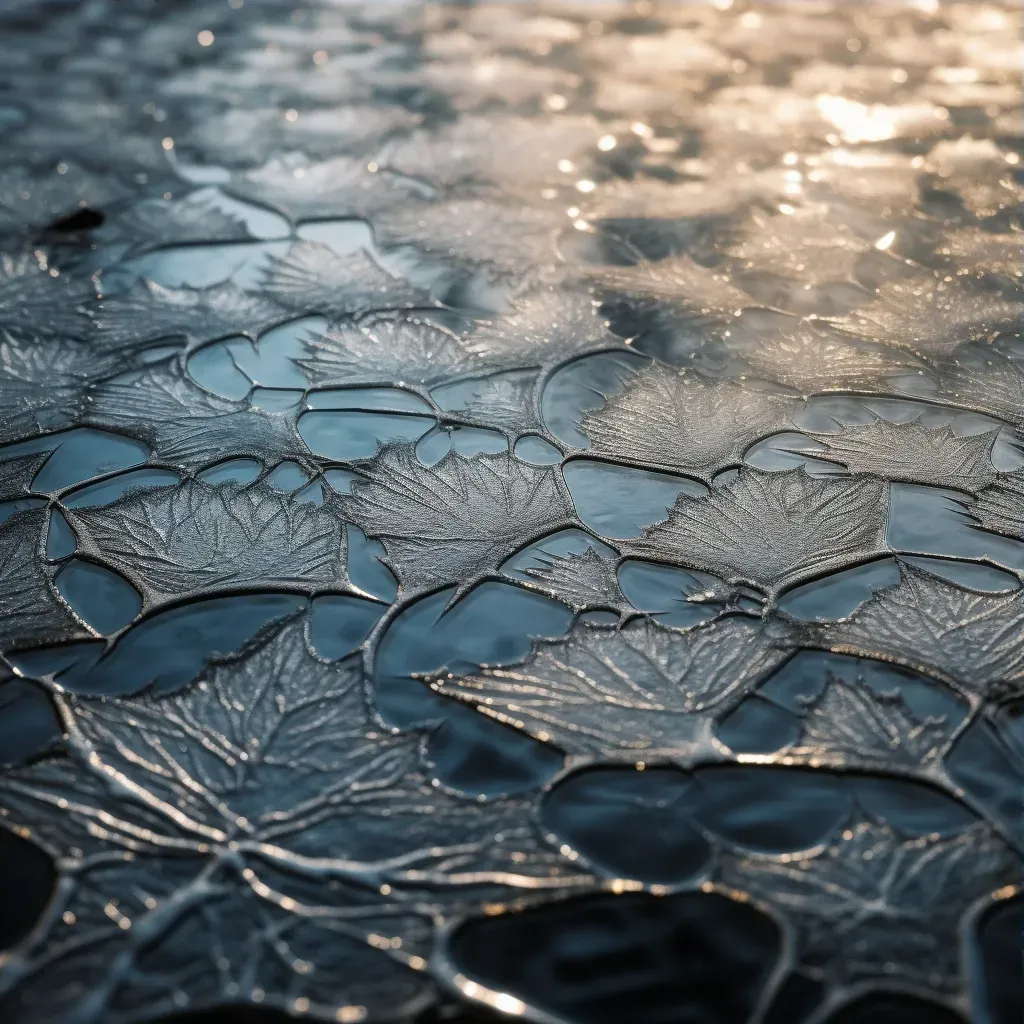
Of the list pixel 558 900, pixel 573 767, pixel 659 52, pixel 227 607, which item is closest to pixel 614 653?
pixel 573 767

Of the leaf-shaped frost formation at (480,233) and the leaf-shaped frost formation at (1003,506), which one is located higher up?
the leaf-shaped frost formation at (480,233)

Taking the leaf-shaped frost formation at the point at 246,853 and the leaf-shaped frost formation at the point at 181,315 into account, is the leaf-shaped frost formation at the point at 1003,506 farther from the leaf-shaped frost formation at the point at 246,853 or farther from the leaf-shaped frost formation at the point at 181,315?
the leaf-shaped frost formation at the point at 181,315

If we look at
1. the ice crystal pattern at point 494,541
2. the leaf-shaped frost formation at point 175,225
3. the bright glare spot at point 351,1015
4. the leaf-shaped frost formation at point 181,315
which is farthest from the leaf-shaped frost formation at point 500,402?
the bright glare spot at point 351,1015

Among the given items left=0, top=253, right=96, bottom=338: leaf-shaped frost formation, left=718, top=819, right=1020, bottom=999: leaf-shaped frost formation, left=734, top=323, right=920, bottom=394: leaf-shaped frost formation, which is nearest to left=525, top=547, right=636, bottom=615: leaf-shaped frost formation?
left=718, top=819, right=1020, bottom=999: leaf-shaped frost formation

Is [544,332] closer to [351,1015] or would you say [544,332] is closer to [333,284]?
[333,284]

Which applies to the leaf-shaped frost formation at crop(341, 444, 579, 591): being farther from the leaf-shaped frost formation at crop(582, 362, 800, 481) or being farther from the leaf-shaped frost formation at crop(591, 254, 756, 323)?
the leaf-shaped frost formation at crop(591, 254, 756, 323)

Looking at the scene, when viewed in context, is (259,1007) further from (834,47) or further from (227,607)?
(834,47)
